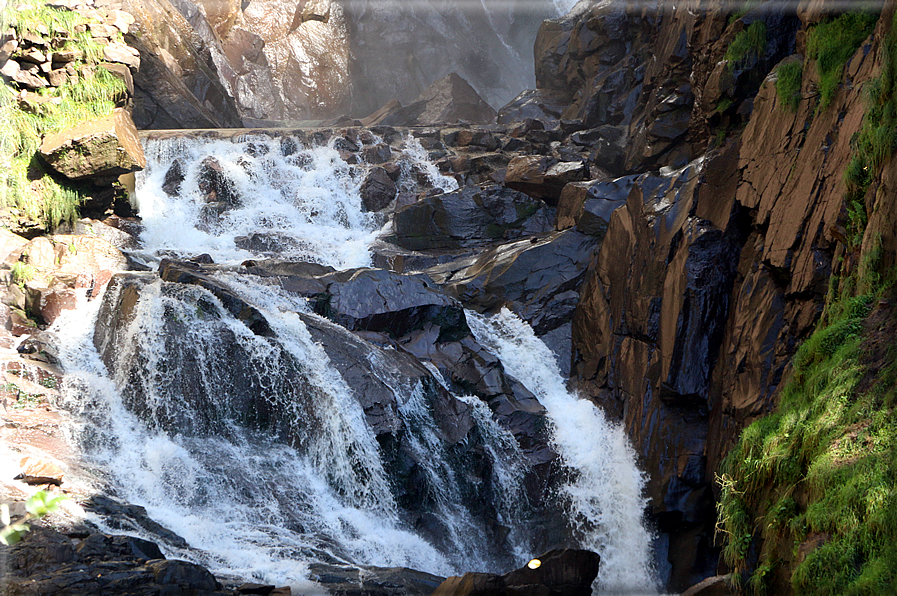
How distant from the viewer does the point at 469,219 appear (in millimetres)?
14547

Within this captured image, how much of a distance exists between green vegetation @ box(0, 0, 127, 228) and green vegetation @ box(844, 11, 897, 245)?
1151 cm

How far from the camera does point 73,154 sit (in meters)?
11.1

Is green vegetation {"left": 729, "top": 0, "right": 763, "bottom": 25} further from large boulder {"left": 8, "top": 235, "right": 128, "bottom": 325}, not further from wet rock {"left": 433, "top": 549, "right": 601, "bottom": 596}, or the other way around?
large boulder {"left": 8, "top": 235, "right": 128, "bottom": 325}

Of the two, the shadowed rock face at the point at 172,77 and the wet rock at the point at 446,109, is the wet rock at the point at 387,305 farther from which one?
the wet rock at the point at 446,109

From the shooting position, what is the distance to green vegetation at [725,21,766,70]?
9695 millimetres

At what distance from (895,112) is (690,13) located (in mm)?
9035

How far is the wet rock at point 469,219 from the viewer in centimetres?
1448

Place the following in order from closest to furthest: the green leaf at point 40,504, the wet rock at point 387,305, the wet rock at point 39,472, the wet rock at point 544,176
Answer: the green leaf at point 40,504 → the wet rock at point 39,472 → the wet rock at point 387,305 → the wet rock at point 544,176

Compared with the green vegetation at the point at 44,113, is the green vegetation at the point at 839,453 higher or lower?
lower

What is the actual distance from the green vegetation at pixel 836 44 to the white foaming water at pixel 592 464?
5.04m

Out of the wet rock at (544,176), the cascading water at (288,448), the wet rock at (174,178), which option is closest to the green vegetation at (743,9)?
the wet rock at (544,176)

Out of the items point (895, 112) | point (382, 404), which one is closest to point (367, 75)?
point (382, 404)

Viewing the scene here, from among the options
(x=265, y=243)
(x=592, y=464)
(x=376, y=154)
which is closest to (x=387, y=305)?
(x=592, y=464)

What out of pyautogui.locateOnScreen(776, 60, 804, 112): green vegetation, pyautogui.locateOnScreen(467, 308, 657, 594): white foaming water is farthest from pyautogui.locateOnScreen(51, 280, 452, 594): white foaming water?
pyautogui.locateOnScreen(776, 60, 804, 112): green vegetation
